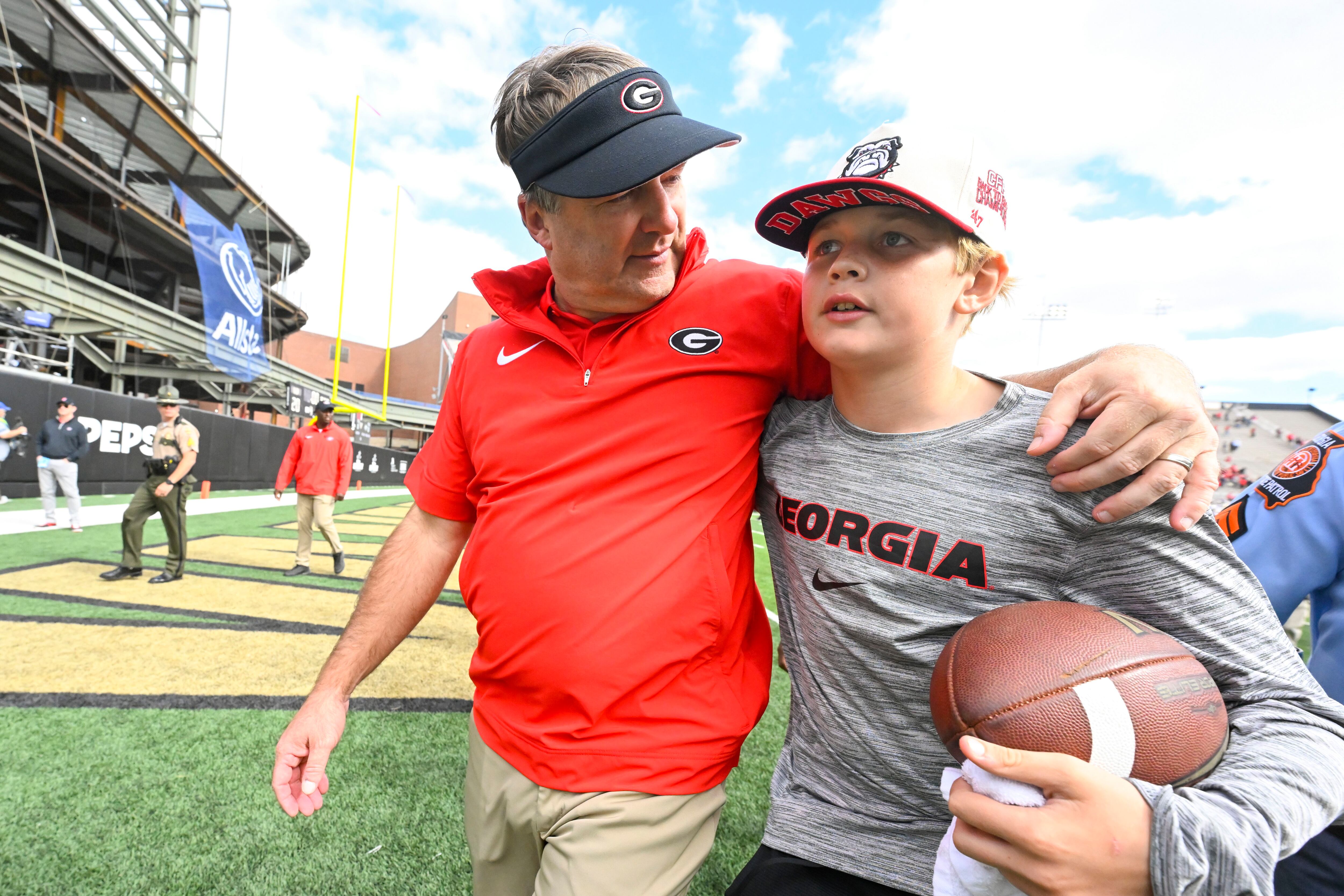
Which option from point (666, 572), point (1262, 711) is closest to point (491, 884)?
point (666, 572)

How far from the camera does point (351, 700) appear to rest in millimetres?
3781

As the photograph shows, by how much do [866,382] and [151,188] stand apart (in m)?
27.3

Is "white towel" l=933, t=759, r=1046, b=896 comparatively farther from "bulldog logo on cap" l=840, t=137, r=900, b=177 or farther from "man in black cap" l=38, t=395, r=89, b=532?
"man in black cap" l=38, t=395, r=89, b=532

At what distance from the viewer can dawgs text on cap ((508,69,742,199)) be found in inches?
58.2

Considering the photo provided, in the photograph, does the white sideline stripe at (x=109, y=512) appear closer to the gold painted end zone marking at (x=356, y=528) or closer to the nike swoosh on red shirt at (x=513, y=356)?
the gold painted end zone marking at (x=356, y=528)

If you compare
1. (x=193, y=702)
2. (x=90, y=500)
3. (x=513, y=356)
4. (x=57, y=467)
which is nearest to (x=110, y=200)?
(x=90, y=500)

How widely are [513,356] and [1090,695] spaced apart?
137 centimetres

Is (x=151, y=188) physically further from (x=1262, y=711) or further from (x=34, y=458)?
(x=1262, y=711)

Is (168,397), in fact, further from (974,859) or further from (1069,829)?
(1069,829)

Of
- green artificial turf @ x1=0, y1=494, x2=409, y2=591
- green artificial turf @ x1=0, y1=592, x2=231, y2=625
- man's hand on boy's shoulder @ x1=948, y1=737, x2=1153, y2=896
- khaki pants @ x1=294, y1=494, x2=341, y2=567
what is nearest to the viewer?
man's hand on boy's shoulder @ x1=948, y1=737, x2=1153, y2=896

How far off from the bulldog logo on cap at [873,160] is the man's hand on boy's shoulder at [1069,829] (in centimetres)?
101

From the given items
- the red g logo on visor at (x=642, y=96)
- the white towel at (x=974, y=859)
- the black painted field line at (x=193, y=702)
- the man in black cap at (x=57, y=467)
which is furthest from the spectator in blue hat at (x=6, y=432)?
the white towel at (x=974, y=859)

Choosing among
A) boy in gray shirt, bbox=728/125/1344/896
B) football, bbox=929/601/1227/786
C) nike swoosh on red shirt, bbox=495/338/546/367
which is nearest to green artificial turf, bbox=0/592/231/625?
Answer: nike swoosh on red shirt, bbox=495/338/546/367

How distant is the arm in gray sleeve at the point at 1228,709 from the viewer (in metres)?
0.81
